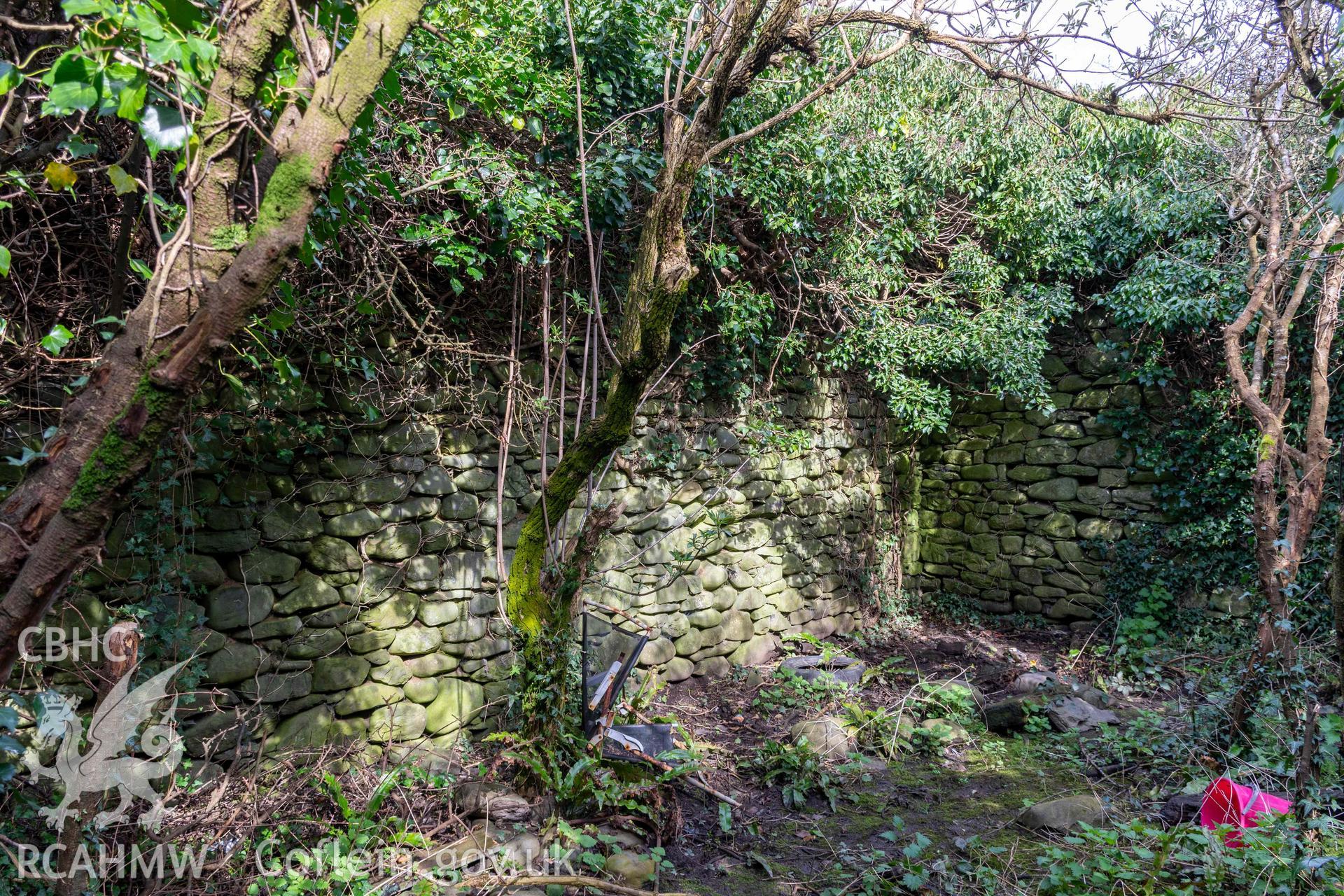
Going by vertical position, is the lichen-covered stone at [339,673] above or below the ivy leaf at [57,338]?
below

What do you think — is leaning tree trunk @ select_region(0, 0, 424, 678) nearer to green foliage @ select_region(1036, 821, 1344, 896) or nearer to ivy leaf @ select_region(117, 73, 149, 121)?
ivy leaf @ select_region(117, 73, 149, 121)

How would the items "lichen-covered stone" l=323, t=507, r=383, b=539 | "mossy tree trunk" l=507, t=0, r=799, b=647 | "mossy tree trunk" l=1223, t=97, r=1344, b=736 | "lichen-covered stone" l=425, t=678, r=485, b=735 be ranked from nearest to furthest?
"mossy tree trunk" l=507, t=0, r=799, b=647 → "lichen-covered stone" l=323, t=507, r=383, b=539 → "lichen-covered stone" l=425, t=678, r=485, b=735 → "mossy tree trunk" l=1223, t=97, r=1344, b=736

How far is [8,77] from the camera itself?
4.09 ft

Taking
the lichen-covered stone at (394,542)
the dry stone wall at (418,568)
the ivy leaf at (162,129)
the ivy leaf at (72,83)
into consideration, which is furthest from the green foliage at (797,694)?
the ivy leaf at (72,83)

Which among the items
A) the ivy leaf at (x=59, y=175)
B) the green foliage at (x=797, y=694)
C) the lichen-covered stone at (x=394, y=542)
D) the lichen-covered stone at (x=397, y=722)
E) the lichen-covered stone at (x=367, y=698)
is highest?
the ivy leaf at (x=59, y=175)

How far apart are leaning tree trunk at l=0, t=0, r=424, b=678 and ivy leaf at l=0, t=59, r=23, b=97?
372 mm

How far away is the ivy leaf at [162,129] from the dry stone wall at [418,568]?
1659 millimetres

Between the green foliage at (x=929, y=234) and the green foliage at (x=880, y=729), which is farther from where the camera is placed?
the green foliage at (x=929, y=234)

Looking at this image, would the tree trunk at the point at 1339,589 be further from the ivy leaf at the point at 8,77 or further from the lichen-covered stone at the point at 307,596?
the lichen-covered stone at the point at 307,596

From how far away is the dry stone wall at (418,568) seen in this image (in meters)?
2.66

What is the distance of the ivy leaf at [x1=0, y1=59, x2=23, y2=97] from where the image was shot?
1.19 m

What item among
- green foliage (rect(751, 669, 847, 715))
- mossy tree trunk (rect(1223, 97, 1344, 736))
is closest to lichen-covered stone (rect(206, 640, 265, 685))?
green foliage (rect(751, 669, 847, 715))

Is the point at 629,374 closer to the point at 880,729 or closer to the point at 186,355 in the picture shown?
the point at 186,355

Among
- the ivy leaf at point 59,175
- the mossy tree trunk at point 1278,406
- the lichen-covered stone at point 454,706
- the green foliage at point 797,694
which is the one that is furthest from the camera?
the green foliage at point 797,694
